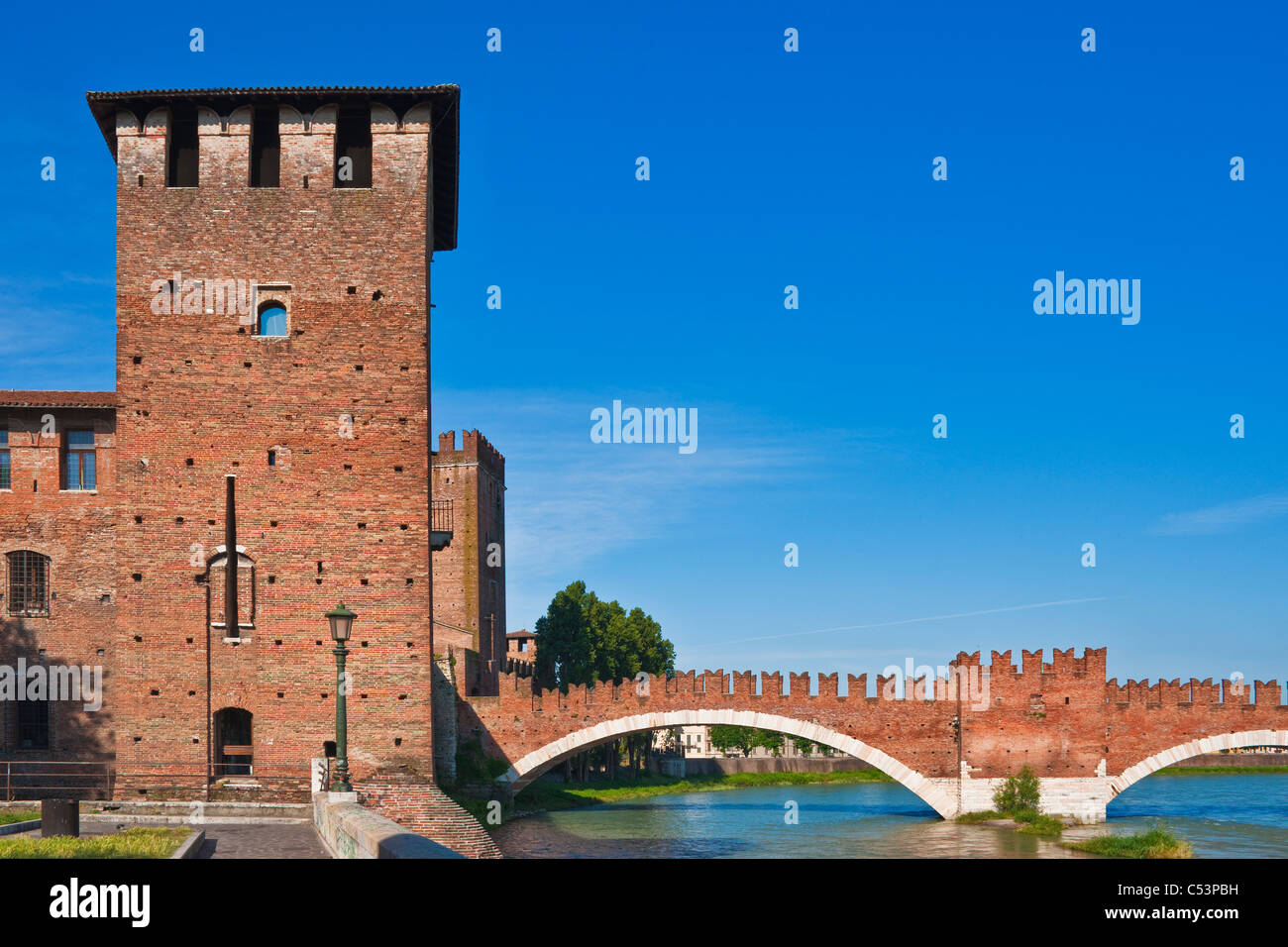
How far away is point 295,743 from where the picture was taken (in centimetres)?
2611

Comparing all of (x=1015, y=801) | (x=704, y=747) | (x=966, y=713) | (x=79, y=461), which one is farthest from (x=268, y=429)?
(x=704, y=747)

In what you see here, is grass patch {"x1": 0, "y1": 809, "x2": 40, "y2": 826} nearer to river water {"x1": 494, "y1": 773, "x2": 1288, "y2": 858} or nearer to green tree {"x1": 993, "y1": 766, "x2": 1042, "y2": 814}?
river water {"x1": 494, "y1": 773, "x2": 1288, "y2": 858}

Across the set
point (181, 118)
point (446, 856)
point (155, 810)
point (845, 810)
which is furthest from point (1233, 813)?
point (446, 856)

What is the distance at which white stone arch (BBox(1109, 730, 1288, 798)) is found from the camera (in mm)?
34656

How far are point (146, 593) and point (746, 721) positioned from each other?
1663 cm

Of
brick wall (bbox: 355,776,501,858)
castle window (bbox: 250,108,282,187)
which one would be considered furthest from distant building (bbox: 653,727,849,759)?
castle window (bbox: 250,108,282,187)

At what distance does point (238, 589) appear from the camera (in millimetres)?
26438

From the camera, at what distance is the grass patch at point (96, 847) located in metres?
14.1

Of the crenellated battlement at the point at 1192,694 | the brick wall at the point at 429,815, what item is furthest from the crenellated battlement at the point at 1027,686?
the brick wall at the point at 429,815

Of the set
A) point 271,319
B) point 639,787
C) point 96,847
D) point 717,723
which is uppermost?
point 271,319

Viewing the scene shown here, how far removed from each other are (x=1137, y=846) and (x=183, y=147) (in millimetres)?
26151

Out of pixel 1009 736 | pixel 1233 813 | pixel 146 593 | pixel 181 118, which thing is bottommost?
pixel 1233 813

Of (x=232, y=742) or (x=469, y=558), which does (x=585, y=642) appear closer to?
(x=469, y=558)

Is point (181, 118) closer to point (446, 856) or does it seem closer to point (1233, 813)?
point (446, 856)
